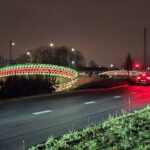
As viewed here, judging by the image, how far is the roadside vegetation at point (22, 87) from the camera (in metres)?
32.5

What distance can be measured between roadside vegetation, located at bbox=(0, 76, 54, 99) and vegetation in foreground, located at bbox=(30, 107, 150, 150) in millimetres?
19151

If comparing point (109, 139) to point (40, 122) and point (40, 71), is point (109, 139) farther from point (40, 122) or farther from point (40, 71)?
point (40, 71)

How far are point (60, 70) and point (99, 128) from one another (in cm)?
6154

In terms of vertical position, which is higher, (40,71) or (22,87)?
(40,71)

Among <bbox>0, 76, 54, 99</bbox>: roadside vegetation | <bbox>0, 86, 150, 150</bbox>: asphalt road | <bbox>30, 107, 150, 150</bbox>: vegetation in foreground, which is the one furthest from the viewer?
<bbox>0, 76, 54, 99</bbox>: roadside vegetation

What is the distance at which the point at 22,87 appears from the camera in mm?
34812

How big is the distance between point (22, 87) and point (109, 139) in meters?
24.3

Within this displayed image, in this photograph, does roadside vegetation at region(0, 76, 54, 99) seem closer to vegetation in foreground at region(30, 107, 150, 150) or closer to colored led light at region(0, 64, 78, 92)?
vegetation in foreground at region(30, 107, 150, 150)

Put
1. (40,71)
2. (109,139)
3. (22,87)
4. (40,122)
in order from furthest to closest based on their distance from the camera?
(40,71)
(22,87)
(40,122)
(109,139)

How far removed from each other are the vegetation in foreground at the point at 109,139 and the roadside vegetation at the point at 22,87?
62.8 feet

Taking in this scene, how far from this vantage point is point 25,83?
36250mm

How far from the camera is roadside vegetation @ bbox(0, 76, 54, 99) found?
32469mm

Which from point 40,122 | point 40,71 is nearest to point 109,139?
point 40,122

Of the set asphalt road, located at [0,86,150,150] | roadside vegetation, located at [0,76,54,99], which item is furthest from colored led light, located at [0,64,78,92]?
asphalt road, located at [0,86,150,150]
